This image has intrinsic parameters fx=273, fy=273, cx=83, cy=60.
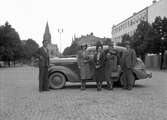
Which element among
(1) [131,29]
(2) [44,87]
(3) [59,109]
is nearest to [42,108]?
(3) [59,109]

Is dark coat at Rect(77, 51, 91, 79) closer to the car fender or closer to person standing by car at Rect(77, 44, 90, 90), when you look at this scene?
person standing by car at Rect(77, 44, 90, 90)

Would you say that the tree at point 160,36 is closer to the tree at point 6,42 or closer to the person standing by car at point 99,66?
the tree at point 6,42

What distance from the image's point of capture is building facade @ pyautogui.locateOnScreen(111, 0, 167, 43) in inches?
2458

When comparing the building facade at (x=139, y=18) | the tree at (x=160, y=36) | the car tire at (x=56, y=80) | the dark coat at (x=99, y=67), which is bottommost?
the car tire at (x=56, y=80)

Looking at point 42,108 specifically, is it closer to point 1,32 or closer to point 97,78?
point 97,78

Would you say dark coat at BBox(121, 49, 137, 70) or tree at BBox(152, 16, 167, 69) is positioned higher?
tree at BBox(152, 16, 167, 69)

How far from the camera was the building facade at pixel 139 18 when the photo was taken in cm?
6242

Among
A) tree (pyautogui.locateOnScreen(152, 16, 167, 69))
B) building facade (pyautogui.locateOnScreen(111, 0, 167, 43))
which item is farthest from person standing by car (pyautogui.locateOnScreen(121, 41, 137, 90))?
building facade (pyautogui.locateOnScreen(111, 0, 167, 43))

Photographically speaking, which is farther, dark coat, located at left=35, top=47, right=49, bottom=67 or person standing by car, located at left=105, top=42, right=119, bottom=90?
person standing by car, located at left=105, top=42, right=119, bottom=90

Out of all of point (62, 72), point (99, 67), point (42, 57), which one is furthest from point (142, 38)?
point (42, 57)

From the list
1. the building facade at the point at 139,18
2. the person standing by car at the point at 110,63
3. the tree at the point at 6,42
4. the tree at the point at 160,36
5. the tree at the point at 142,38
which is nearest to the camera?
the person standing by car at the point at 110,63

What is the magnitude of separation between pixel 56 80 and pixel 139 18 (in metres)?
67.3

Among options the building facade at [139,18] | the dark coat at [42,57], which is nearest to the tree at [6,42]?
the building facade at [139,18]

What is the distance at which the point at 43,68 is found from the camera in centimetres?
1069
